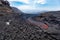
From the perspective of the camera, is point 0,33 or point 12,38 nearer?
point 12,38

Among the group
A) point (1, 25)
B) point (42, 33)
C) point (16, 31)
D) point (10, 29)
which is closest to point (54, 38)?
point (42, 33)

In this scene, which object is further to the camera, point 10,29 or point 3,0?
point 3,0

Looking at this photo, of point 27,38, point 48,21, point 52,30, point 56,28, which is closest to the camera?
point 27,38

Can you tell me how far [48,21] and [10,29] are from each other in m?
5.60

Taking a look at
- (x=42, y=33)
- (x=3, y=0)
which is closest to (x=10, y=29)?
(x=42, y=33)

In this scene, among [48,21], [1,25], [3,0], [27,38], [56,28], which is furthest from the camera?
[3,0]

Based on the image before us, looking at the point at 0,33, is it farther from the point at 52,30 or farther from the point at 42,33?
the point at 52,30

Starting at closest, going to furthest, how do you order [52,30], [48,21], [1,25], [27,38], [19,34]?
[27,38], [19,34], [52,30], [1,25], [48,21]

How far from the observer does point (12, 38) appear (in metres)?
12.2

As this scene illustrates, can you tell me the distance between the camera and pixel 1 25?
16.0m

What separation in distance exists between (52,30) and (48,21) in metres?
3.85

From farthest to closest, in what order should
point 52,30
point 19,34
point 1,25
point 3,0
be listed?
point 3,0 < point 1,25 < point 52,30 < point 19,34

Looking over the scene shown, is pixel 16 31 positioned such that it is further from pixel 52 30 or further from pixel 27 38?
pixel 52 30

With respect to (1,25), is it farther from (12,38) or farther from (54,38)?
(54,38)
